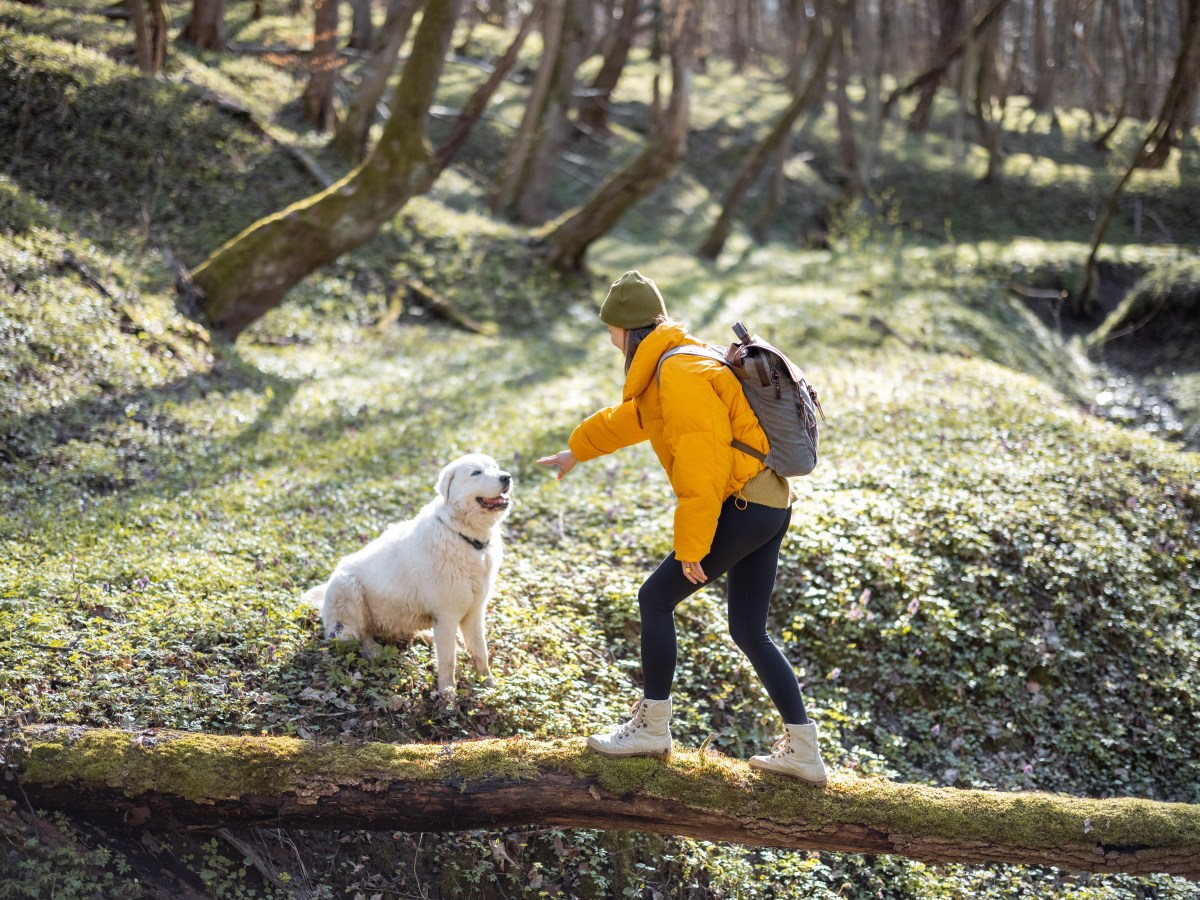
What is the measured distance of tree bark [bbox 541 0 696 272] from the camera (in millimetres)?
15992

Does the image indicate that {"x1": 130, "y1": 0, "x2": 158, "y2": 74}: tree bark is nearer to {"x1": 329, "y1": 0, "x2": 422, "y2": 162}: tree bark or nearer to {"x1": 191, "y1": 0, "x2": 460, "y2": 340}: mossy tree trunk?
{"x1": 329, "y1": 0, "x2": 422, "y2": 162}: tree bark

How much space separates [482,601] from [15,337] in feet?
21.9

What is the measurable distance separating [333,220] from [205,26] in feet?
37.9

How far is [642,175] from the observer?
1630cm

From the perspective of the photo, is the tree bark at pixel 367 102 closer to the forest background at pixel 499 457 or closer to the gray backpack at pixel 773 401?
the forest background at pixel 499 457

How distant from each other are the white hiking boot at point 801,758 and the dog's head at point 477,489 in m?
2.01

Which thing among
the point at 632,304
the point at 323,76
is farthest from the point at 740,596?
the point at 323,76

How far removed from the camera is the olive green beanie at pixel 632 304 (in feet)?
15.2

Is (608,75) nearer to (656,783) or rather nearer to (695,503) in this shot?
(695,503)

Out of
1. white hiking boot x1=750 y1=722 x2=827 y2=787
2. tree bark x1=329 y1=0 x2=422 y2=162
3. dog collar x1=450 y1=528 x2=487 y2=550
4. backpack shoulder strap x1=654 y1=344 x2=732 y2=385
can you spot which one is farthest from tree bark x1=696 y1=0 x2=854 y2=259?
white hiking boot x1=750 y1=722 x2=827 y2=787

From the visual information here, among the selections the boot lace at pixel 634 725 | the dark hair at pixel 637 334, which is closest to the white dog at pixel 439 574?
the dark hair at pixel 637 334

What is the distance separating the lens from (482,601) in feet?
18.4

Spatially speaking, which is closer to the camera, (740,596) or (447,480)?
(740,596)

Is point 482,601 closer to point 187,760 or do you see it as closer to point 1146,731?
point 187,760
